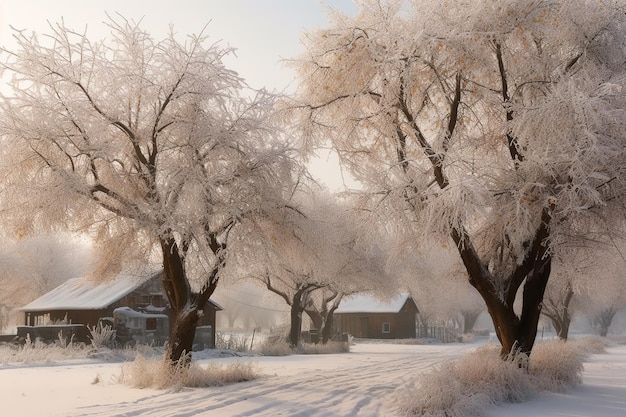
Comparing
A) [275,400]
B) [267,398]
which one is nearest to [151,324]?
[267,398]

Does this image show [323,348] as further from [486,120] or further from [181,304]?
[486,120]

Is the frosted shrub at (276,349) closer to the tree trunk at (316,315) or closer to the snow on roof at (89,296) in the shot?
the tree trunk at (316,315)

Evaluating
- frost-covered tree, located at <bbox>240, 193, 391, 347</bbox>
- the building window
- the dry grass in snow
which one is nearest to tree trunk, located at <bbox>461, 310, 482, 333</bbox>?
frost-covered tree, located at <bbox>240, 193, 391, 347</bbox>

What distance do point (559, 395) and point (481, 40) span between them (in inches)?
324

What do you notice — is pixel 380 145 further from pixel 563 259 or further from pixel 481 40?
pixel 563 259

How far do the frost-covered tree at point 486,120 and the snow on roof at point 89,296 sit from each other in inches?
771

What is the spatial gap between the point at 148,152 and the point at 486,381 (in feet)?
31.9

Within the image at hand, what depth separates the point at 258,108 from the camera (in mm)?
16453

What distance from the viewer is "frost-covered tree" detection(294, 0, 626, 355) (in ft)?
43.3

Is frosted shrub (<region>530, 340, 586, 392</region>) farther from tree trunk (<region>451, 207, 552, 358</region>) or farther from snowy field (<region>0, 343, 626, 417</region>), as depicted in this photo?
tree trunk (<region>451, 207, 552, 358</region>)

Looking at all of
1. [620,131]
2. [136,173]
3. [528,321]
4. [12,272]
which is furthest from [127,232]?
[12,272]

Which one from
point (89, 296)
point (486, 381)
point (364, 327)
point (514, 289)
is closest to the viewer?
point (486, 381)

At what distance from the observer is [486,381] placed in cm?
1330

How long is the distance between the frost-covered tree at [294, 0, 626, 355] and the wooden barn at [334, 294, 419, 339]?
41.1 m
